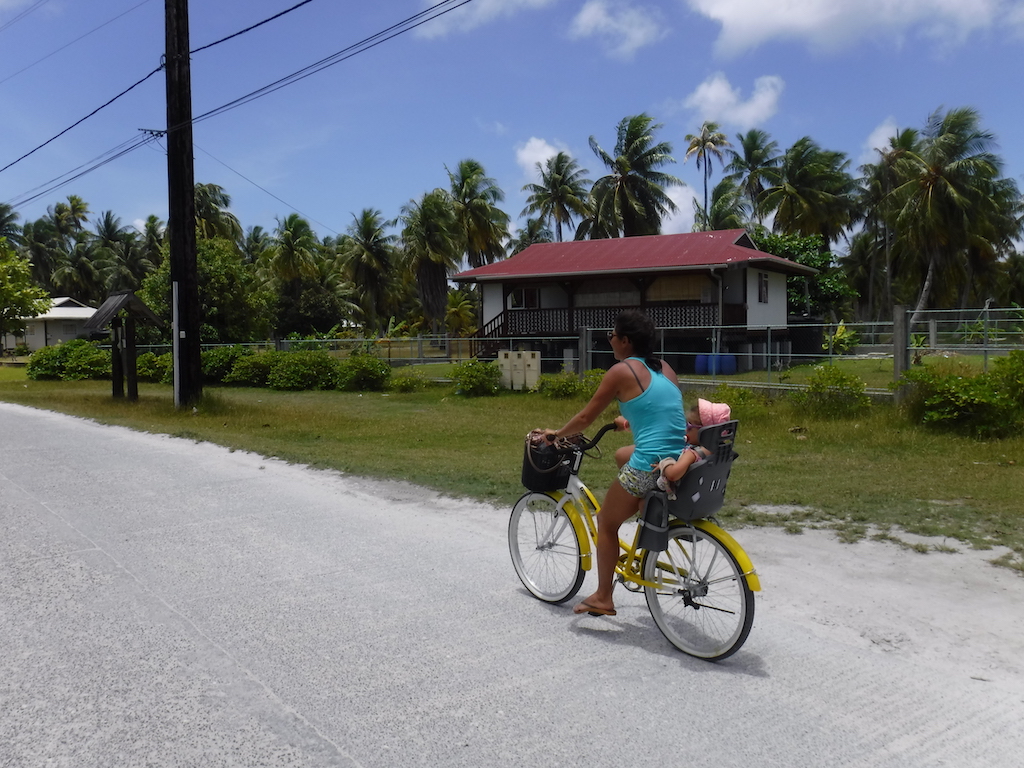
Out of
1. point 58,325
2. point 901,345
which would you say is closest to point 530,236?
point 58,325

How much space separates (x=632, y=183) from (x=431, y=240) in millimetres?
12282

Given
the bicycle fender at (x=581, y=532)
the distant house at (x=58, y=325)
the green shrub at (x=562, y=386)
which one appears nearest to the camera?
the bicycle fender at (x=581, y=532)

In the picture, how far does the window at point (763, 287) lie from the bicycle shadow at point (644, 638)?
98.4 ft

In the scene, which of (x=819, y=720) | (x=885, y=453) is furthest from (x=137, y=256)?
(x=819, y=720)

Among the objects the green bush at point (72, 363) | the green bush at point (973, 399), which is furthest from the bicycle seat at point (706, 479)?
the green bush at point (72, 363)

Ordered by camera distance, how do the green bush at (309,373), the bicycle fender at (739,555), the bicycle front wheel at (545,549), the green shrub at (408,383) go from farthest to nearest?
the green bush at (309,373) → the green shrub at (408,383) → the bicycle front wheel at (545,549) → the bicycle fender at (739,555)

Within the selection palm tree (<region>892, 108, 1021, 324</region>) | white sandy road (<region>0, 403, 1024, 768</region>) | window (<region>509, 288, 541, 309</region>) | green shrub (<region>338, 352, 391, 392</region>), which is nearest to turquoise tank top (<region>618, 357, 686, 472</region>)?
white sandy road (<region>0, 403, 1024, 768</region>)

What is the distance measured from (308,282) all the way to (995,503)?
5611cm

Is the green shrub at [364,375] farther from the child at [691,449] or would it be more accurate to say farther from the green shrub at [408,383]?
the child at [691,449]

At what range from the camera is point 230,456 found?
450 inches

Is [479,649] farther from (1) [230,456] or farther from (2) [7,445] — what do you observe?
(2) [7,445]

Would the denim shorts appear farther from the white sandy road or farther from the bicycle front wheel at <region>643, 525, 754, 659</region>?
the white sandy road

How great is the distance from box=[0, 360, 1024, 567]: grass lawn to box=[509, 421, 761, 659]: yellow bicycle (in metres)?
2.53

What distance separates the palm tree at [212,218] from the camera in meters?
60.3
